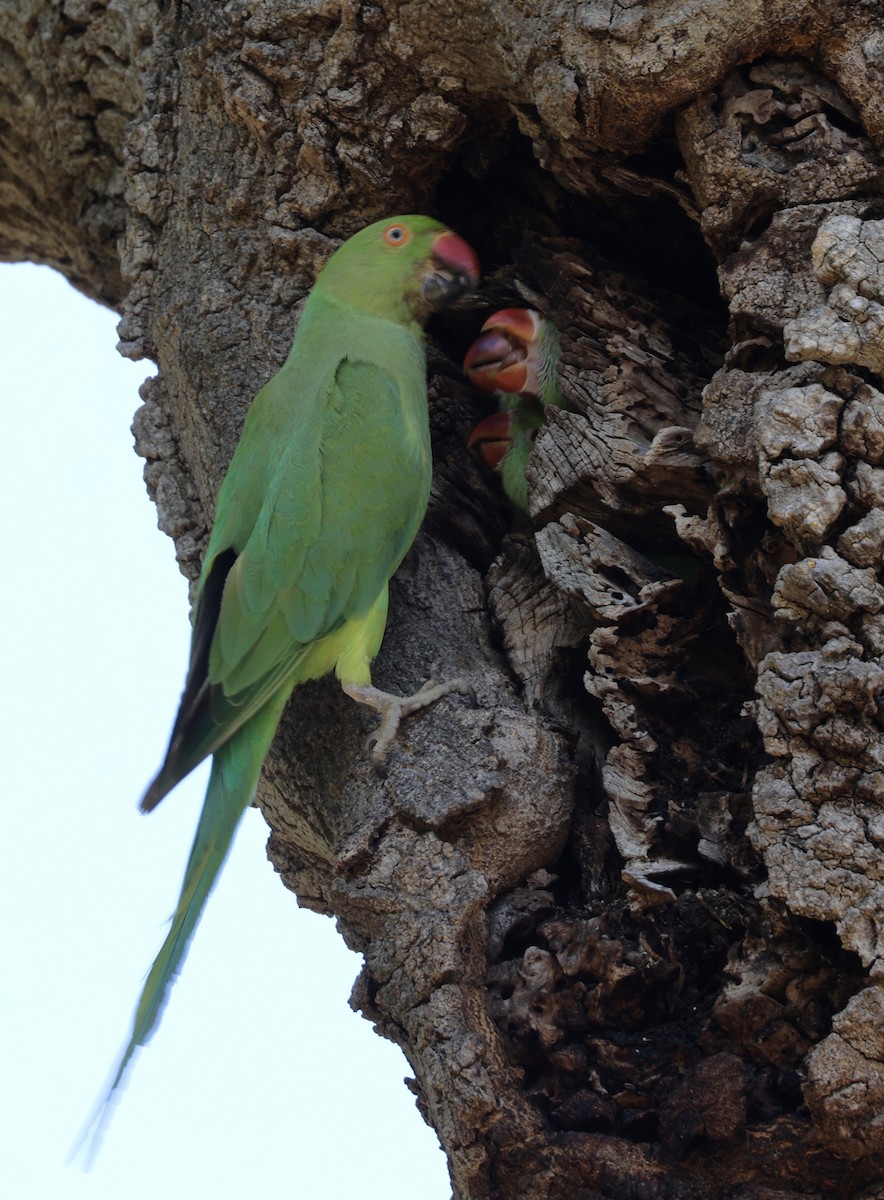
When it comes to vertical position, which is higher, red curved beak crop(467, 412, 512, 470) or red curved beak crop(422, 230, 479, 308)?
red curved beak crop(422, 230, 479, 308)

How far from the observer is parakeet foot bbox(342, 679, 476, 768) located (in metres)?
2.79

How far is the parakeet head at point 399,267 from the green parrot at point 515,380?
172 mm

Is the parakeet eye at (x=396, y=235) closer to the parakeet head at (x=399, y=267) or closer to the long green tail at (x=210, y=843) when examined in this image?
the parakeet head at (x=399, y=267)

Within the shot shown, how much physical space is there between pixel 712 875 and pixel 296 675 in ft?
3.75

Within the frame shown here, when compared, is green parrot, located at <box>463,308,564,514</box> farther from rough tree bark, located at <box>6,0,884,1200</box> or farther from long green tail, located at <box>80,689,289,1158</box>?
long green tail, located at <box>80,689,289,1158</box>

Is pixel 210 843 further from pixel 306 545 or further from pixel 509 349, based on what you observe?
pixel 509 349

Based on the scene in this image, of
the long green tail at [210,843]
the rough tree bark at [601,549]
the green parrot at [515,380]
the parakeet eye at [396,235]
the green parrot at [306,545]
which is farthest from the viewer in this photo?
the green parrot at [515,380]

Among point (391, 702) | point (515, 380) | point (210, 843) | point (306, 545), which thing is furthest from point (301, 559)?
point (515, 380)

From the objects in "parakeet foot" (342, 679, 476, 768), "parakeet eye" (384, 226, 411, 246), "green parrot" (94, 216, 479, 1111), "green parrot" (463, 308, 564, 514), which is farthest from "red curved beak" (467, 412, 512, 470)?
"parakeet foot" (342, 679, 476, 768)

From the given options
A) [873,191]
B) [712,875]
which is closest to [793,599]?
[712,875]

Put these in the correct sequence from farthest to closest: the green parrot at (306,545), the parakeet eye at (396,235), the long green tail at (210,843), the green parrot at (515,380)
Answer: the green parrot at (515,380)
the parakeet eye at (396,235)
the green parrot at (306,545)
the long green tail at (210,843)

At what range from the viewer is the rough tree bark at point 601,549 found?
2.29m

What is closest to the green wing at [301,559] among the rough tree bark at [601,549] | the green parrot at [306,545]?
the green parrot at [306,545]

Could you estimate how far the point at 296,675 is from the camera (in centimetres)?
313
